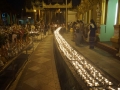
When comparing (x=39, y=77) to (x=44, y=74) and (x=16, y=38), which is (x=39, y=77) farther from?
(x=16, y=38)

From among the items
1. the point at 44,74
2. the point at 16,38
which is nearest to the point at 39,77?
the point at 44,74

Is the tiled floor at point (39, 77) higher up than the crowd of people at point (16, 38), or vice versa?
the crowd of people at point (16, 38)

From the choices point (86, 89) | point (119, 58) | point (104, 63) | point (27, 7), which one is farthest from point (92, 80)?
point (27, 7)

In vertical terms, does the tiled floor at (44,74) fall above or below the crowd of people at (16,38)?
below

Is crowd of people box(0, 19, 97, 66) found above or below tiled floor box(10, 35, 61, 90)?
above

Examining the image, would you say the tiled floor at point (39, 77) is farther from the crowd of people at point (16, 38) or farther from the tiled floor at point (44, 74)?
the crowd of people at point (16, 38)

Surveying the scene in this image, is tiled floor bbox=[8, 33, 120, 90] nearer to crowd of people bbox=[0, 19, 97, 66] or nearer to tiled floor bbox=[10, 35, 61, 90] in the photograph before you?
tiled floor bbox=[10, 35, 61, 90]

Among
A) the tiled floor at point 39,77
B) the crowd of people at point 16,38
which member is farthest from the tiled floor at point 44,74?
the crowd of people at point 16,38

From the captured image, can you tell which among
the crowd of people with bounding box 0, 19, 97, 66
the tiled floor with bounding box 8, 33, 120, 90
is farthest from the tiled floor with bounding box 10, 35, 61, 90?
the crowd of people with bounding box 0, 19, 97, 66

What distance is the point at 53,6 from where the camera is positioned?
84.6 ft

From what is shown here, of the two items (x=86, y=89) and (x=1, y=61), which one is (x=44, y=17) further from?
(x=86, y=89)

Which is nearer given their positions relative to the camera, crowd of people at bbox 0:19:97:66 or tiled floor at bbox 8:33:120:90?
tiled floor at bbox 8:33:120:90

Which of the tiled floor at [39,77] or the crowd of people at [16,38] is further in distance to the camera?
the crowd of people at [16,38]

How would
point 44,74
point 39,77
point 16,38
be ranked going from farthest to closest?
1. point 16,38
2. point 44,74
3. point 39,77
